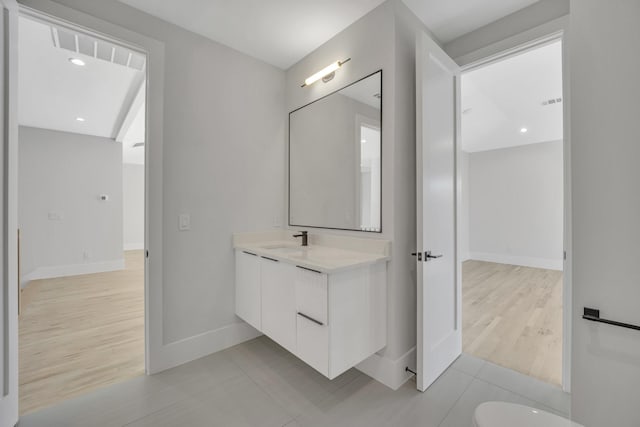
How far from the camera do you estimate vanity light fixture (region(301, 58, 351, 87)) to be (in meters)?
2.11

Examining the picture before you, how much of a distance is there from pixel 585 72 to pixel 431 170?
0.87 metres

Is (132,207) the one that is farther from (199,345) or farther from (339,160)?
(339,160)

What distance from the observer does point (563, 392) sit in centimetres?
169

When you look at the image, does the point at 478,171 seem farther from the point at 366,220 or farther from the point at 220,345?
the point at 220,345

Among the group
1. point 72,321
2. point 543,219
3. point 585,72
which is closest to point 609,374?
point 585,72

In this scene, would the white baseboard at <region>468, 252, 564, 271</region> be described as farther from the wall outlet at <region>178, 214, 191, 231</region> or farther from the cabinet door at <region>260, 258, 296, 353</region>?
the wall outlet at <region>178, 214, 191, 231</region>

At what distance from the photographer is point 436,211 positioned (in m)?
1.87

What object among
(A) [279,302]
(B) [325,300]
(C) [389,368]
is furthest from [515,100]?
(A) [279,302]

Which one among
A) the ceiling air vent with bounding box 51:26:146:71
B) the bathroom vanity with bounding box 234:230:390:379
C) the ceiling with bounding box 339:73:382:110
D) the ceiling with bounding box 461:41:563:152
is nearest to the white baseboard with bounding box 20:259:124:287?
the ceiling air vent with bounding box 51:26:146:71

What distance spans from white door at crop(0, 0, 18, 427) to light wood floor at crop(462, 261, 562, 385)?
3.02 meters

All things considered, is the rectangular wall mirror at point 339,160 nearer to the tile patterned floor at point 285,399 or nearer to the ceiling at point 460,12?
the ceiling at point 460,12

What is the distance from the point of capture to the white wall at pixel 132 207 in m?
7.76

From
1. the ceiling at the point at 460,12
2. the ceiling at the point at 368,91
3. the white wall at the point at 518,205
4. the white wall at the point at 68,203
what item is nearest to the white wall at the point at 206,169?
the ceiling at the point at 368,91

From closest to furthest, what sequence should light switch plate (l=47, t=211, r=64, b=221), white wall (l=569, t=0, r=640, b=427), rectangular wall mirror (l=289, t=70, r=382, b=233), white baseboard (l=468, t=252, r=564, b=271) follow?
white wall (l=569, t=0, r=640, b=427)
rectangular wall mirror (l=289, t=70, r=382, b=233)
light switch plate (l=47, t=211, r=64, b=221)
white baseboard (l=468, t=252, r=564, b=271)
